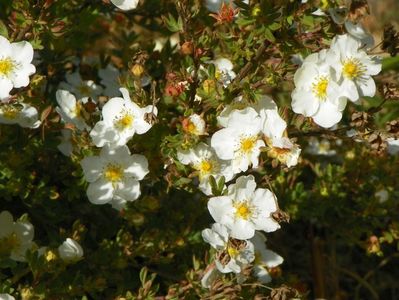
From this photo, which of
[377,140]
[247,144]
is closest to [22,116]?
[247,144]

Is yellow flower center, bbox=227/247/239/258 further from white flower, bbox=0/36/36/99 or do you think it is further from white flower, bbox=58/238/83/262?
white flower, bbox=0/36/36/99

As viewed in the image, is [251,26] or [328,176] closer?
[251,26]

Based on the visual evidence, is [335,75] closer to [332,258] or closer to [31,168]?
[31,168]

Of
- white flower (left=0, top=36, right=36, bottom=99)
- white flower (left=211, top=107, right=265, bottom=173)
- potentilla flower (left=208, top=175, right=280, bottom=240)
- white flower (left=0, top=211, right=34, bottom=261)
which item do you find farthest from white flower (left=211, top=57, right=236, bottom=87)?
white flower (left=0, top=211, right=34, bottom=261)

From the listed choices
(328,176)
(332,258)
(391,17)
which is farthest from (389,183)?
(391,17)

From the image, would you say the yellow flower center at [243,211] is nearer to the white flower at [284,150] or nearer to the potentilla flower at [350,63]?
the white flower at [284,150]

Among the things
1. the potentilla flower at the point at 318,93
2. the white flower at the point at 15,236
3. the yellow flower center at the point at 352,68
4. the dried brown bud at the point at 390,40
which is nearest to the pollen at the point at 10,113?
the white flower at the point at 15,236

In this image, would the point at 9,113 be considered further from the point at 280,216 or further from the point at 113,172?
the point at 280,216
